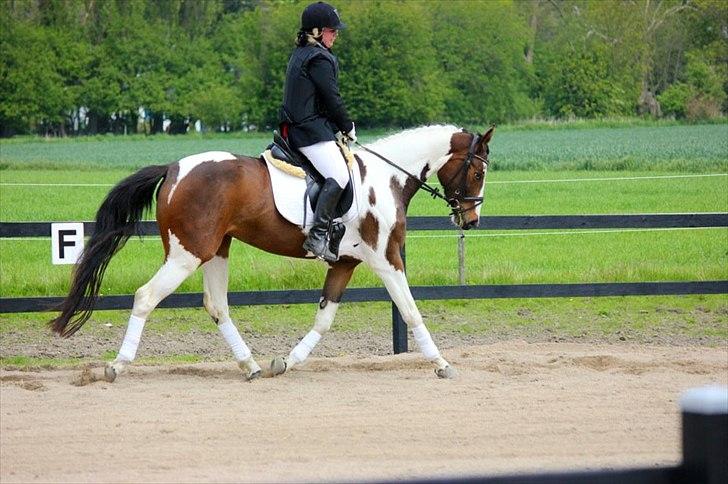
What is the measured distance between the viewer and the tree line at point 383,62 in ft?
69.5

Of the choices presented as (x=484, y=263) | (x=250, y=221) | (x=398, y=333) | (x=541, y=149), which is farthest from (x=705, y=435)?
(x=541, y=149)

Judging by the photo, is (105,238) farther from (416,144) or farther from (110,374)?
(416,144)

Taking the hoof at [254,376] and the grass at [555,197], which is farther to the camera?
the grass at [555,197]

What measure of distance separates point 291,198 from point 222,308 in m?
1.01

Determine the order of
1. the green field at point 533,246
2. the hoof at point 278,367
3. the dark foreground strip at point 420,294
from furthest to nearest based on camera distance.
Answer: the green field at point 533,246
the dark foreground strip at point 420,294
the hoof at point 278,367

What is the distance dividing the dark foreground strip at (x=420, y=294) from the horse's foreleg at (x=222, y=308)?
1.00 meters

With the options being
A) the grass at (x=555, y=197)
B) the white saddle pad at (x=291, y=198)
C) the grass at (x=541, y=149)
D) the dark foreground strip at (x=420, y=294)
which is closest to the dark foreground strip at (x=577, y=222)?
the dark foreground strip at (x=420, y=294)

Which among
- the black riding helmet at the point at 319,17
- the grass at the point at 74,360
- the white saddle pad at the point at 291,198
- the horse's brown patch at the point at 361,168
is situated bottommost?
→ the grass at the point at 74,360

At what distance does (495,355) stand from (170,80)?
2185 centimetres

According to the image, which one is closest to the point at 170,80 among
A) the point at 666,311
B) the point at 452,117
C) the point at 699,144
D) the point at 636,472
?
the point at 452,117

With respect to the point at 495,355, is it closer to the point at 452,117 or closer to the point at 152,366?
the point at 152,366

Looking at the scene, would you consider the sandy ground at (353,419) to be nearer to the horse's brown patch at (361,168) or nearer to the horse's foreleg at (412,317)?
the horse's foreleg at (412,317)

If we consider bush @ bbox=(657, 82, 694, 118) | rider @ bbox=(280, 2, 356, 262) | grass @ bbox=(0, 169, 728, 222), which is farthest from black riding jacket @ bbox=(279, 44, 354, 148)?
bush @ bbox=(657, 82, 694, 118)

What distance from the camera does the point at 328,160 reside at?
789 centimetres
